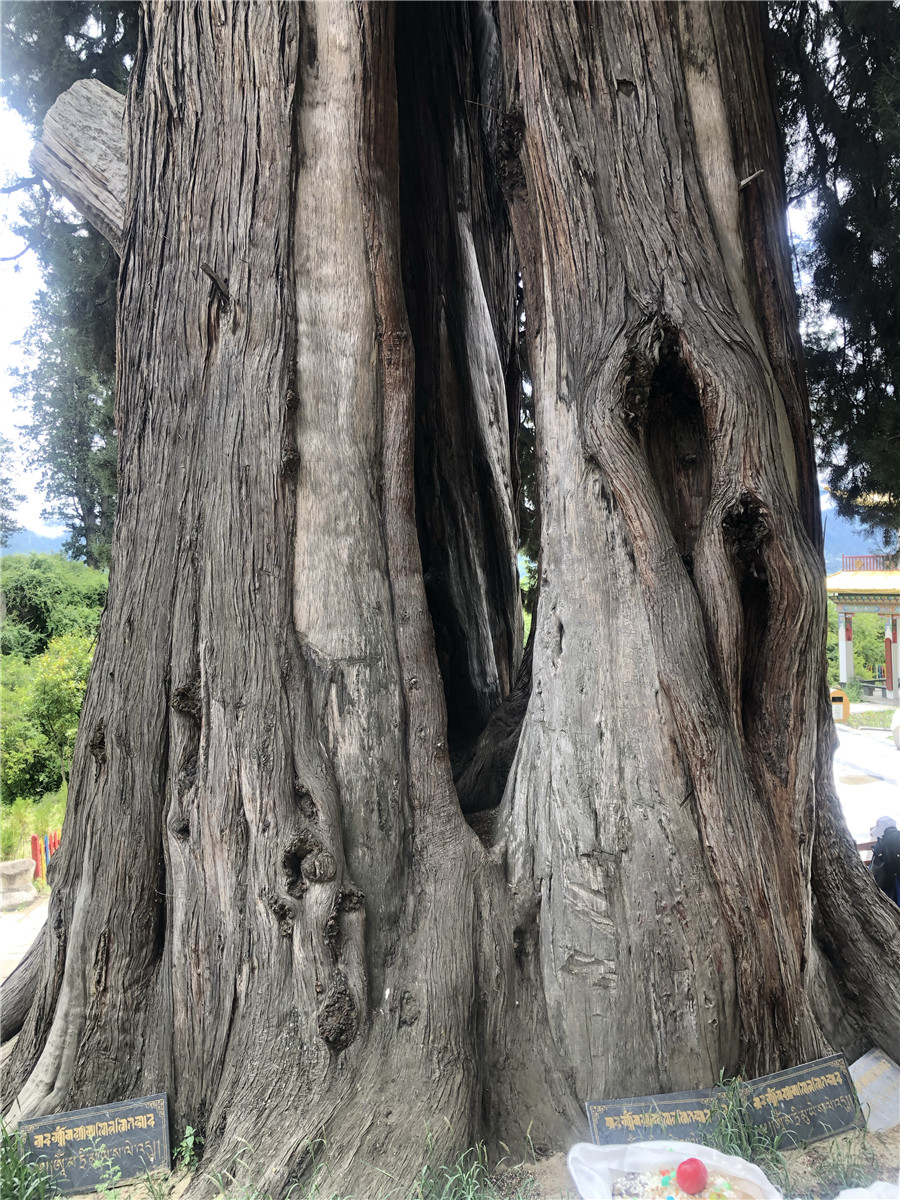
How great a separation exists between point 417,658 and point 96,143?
112 inches

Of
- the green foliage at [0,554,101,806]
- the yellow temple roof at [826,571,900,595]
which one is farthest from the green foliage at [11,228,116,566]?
the yellow temple roof at [826,571,900,595]

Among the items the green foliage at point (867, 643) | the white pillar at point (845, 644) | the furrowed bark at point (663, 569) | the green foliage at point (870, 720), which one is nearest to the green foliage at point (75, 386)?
the furrowed bark at point (663, 569)

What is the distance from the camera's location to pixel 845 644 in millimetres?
22766

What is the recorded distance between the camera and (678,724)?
256 cm

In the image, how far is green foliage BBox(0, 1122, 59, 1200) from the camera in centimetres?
226

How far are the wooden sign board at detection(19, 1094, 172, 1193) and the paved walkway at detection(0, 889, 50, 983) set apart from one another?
7.93 ft

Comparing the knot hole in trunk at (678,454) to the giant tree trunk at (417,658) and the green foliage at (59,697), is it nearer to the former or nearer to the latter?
the giant tree trunk at (417,658)

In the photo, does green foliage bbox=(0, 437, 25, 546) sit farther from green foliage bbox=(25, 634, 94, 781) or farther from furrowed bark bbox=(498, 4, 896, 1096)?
furrowed bark bbox=(498, 4, 896, 1096)

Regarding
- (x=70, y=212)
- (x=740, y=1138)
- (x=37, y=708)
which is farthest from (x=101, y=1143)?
(x=37, y=708)

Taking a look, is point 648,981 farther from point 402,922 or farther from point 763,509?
point 763,509

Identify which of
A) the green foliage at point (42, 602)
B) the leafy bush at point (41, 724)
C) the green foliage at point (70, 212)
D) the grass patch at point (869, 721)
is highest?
the green foliage at point (70, 212)

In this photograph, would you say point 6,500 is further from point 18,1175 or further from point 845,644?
point 845,644

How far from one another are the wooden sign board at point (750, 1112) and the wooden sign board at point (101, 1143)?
1.32 meters

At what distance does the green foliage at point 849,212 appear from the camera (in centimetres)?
420
